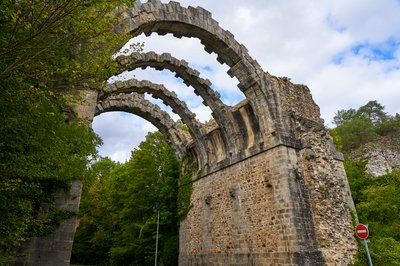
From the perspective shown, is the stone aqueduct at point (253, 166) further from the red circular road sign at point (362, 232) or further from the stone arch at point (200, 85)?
the red circular road sign at point (362, 232)

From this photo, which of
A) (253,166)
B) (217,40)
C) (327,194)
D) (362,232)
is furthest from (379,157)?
(217,40)

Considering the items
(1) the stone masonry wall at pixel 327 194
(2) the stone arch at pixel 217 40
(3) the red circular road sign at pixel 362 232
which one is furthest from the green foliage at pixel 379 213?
(2) the stone arch at pixel 217 40

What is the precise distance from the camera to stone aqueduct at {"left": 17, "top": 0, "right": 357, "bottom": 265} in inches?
360

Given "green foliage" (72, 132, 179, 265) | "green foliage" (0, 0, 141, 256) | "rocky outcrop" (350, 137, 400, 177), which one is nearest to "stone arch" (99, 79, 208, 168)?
"green foliage" (72, 132, 179, 265)

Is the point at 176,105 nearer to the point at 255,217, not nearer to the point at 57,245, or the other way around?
the point at 255,217

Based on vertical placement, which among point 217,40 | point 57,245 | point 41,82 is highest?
point 217,40

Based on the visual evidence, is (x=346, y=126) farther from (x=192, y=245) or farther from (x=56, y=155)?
(x=56, y=155)

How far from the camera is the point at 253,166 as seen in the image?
10.9 meters

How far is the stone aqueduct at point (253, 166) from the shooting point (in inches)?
360

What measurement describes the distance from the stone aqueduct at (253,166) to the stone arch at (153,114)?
1.17m

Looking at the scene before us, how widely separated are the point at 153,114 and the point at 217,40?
6.81 m

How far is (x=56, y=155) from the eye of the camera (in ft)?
16.0

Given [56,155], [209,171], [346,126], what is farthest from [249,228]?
[346,126]

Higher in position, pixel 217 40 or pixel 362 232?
pixel 217 40
